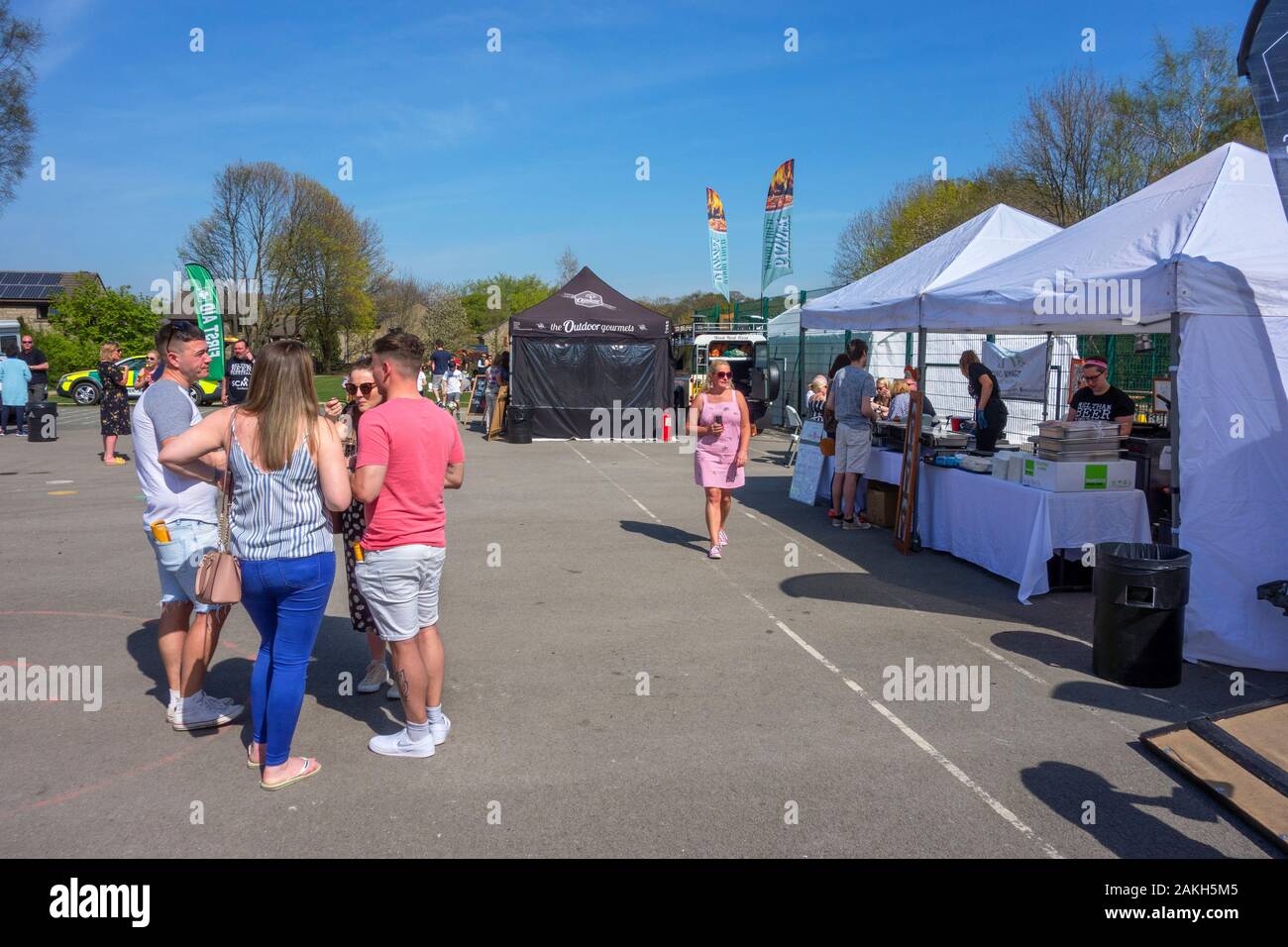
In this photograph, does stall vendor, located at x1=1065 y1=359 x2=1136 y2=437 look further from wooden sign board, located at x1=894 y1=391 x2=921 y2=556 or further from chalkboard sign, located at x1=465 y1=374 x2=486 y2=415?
chalkboard sign, located at x1=465 y1=374 x2=486 y2=415

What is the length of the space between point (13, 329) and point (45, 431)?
440 inches

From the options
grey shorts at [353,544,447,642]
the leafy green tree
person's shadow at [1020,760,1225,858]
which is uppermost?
the leafy green tree

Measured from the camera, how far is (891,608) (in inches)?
283

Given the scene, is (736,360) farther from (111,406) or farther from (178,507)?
(178,507)

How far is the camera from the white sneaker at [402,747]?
4402 millimetres

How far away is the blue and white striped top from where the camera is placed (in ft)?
12.4

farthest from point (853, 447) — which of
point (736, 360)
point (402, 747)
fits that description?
point (736, 360)

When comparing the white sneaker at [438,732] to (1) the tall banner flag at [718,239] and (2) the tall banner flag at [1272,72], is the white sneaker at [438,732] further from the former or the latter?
(1) the tall banner flag at [718,239]

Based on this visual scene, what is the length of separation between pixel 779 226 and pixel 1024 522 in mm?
20108

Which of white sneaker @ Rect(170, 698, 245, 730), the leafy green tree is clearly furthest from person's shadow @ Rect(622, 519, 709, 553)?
the leafy green tree

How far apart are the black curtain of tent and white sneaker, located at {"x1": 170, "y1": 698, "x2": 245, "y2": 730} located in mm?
14945

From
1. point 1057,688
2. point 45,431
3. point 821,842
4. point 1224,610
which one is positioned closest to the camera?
point 821,842

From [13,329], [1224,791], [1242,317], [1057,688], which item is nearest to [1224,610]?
[1057,688]
